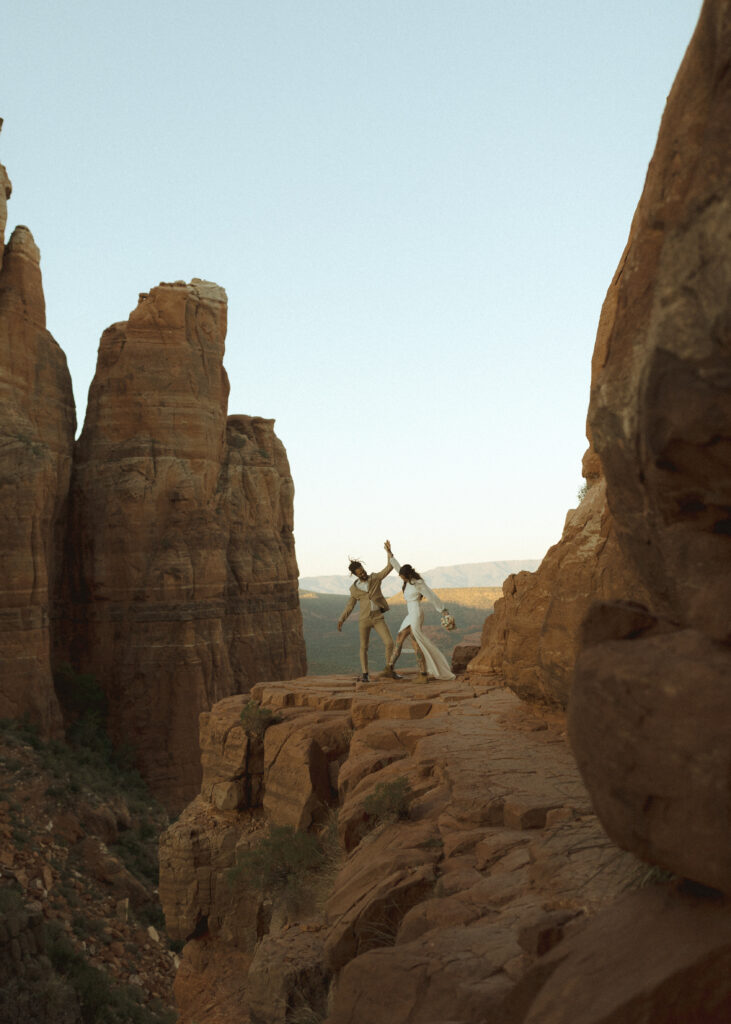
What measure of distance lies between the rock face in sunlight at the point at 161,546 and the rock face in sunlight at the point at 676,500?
2522 centimetres

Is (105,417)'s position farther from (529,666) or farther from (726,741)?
(726,741)

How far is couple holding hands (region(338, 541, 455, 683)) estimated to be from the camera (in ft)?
Answer: 38.9

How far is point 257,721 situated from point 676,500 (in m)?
8.03

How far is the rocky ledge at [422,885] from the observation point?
286 cm

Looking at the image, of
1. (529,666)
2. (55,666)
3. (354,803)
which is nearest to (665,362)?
(354,803)

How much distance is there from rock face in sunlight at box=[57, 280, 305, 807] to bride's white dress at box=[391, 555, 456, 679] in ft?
54.3

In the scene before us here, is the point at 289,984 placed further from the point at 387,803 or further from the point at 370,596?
the point at 370,596

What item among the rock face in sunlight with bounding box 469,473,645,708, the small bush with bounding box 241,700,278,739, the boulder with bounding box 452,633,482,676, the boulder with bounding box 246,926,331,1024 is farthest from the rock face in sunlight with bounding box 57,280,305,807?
the boulder with bounding box 246,926,331,1024

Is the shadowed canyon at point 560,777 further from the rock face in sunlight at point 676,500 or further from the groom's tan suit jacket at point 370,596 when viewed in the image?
the groom's tan suit jacket at point 370,596

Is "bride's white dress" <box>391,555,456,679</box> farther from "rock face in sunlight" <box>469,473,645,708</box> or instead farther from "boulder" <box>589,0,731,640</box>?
"boulder" <box>589,0,731,640</box>

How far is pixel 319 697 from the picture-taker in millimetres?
10617

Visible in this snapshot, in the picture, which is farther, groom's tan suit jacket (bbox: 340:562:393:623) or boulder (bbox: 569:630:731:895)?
groom's tan suit jacket (bbox: 340:562:393:623)

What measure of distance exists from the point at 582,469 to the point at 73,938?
13.3 metres

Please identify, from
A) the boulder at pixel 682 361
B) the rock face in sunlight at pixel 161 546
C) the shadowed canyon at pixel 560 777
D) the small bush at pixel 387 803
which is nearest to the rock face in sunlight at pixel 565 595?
the shadowed canyon at pixel 560 777
